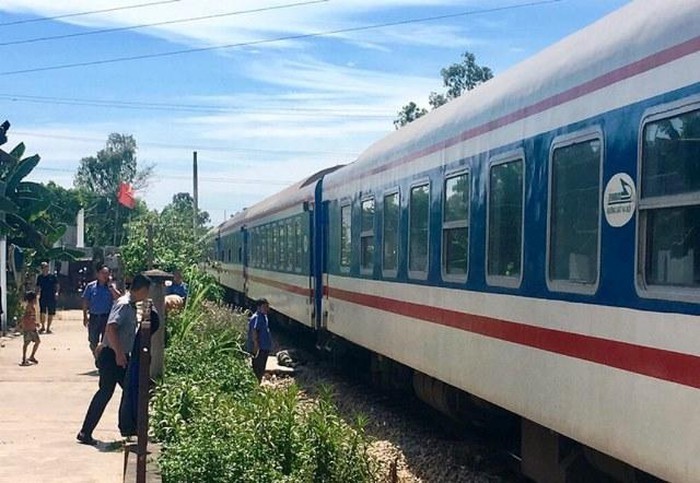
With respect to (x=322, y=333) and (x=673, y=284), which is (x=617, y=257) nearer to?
(x=673, y=284)

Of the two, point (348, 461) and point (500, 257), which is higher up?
point (500, 257)

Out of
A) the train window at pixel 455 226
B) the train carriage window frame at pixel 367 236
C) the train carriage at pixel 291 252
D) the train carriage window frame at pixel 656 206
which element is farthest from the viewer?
the train carriage at pixel 291 252

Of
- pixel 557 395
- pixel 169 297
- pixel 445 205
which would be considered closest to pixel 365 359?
pixel 169 297

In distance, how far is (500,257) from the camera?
774 cm

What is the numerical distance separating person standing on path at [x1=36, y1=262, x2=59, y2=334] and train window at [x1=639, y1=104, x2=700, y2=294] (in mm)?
19748

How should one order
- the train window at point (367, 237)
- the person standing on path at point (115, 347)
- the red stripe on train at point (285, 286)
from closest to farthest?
the person standing on path at point (115, 347), the train window at point (367, 237), the red stripe on train at point (285, 286)

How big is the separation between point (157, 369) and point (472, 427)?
3.86m

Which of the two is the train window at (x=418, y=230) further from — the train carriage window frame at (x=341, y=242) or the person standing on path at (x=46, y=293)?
the person standing on path at (x=46, y=293)

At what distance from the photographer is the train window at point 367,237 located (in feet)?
41.5

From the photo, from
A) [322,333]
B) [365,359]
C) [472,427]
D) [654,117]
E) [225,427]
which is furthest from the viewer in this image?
[322,333]

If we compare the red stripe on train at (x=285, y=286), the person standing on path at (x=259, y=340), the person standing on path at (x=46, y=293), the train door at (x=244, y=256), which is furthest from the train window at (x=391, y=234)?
the train door at (x=244, y=256)

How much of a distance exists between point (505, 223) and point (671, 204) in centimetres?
255

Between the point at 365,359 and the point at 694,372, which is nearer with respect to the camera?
the point at 694,372

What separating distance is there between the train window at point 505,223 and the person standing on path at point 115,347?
3.87 metres
